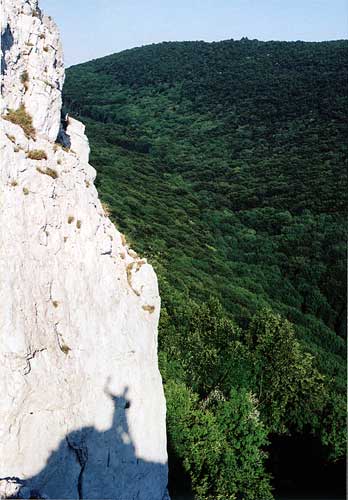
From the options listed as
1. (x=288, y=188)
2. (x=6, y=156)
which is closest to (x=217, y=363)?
(x=6, y=156)

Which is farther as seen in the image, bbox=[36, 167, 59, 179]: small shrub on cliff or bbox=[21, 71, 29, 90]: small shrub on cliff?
bbox=[21, 71, 29, 90]: small shrub on cliff

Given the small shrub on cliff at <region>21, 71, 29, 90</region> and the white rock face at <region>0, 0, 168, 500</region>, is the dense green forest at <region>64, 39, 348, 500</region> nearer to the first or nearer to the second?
the white rock face at <region>0, 0, 168, 500</region>

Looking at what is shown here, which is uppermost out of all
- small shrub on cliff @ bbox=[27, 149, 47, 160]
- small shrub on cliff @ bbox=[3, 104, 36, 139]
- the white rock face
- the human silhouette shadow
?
small shrub on cliff @ bbox=[3, 104, 36, 139]

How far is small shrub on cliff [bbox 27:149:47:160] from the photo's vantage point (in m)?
17.3

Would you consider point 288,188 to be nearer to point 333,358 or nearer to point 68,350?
point 333,358

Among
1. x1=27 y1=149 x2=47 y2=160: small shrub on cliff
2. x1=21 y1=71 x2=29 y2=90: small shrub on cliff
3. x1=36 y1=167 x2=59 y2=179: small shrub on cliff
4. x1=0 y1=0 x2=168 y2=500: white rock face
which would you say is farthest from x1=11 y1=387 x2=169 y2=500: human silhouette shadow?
x1=21 y1=71 x2=29 y2=90: small shrub on cliff

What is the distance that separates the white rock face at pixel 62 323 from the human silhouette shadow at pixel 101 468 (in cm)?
4

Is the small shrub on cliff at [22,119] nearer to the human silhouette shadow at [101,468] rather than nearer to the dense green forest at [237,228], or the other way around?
the human silhouette shadow at [101,468]

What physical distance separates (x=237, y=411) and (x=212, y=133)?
92382mm

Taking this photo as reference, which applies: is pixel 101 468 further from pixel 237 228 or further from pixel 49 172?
pixel 237 228

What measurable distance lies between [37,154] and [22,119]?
194 centimetres

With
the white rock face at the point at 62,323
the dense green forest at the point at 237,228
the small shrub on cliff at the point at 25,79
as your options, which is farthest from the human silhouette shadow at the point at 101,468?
the small shrub on cliff at the point at 25,79

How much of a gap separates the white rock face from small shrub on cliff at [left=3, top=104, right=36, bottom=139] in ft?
0.68

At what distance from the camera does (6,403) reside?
47.6 feet
